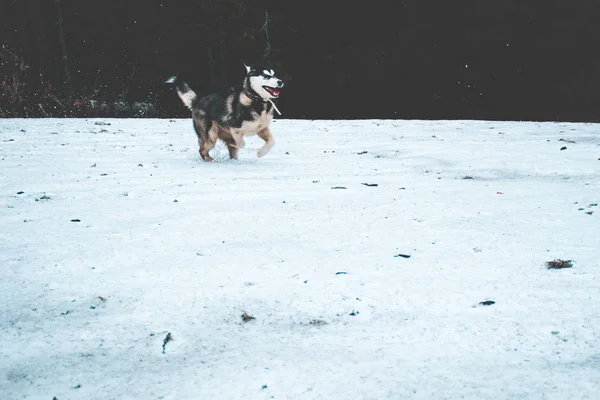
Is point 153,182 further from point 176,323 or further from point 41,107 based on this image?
point 41,107

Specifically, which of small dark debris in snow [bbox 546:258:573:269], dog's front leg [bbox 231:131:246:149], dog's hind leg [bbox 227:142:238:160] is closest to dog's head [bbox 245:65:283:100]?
dog's front leg [bbox 231:131:246:149]

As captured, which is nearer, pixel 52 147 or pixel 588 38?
pixel 52 147

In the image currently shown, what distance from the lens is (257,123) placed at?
4.92 meters

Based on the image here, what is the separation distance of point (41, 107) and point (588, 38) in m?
18.6

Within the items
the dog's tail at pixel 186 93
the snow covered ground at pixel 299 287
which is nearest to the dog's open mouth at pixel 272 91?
the snow covered ground at pixel 299 287

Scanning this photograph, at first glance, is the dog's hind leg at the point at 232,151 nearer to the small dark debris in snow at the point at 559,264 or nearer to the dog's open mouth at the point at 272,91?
the dog's open mouth at the point at 272,91

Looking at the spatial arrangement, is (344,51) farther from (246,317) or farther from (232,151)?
(246,317)

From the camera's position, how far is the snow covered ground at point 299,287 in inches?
53.2

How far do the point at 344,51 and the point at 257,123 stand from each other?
55.0ft

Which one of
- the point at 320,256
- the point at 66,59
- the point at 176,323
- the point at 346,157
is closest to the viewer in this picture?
the point at 176,323

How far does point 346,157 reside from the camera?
546 cm

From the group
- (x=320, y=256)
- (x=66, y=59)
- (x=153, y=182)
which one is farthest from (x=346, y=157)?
(x=66, y=59)

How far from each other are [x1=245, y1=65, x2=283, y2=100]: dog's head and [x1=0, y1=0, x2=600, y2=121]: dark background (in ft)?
38.8

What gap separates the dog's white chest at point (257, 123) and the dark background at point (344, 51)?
11.8 metres
